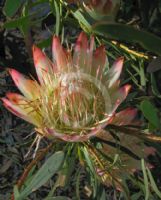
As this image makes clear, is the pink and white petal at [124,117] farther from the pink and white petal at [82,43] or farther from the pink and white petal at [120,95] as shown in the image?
the pink and white petal at [82,43]

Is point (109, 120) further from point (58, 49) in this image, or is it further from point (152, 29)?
point (152, 29)

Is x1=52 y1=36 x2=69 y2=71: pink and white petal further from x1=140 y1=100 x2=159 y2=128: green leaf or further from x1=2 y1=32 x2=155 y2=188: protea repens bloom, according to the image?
x1=140 y1=100 x2=159 y2=128: green leaf

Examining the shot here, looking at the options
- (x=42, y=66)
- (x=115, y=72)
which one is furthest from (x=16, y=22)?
(x=115, y=72)

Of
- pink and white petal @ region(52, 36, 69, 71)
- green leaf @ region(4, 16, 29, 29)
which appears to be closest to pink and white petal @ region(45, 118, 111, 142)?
pink and white petal @ region(52, 36, 69, 71)

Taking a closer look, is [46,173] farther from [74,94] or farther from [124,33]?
[124,33]

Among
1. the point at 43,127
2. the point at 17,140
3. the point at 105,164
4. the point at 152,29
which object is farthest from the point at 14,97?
the point at 17,140

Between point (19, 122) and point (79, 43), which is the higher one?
point (79, 43)

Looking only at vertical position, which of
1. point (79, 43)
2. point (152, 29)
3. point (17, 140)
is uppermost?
point (79, 43)
